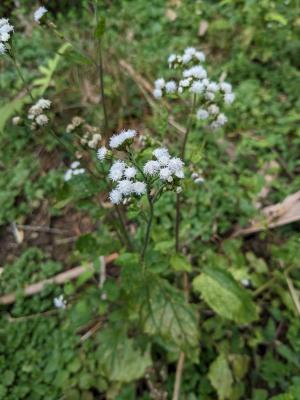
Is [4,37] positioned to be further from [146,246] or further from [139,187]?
[146,246]

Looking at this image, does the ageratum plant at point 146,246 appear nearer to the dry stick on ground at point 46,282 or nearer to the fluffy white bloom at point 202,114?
the fluffy white bloom at point 202,114

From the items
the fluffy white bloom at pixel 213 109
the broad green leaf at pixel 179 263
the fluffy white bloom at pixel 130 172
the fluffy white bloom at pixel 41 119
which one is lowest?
the broad green leaf at pixel 179 263

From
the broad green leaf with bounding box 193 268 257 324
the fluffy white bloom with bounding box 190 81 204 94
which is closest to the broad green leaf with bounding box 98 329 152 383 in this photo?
the broad green leaf with bounding box 193 268 257 324

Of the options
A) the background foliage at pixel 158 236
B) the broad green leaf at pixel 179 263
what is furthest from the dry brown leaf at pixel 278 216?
the broad green leaf at pixel 179 263

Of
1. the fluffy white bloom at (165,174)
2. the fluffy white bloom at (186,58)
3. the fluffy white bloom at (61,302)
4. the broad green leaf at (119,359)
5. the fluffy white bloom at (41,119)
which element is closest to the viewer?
the fluffy white bloom at (165,174)

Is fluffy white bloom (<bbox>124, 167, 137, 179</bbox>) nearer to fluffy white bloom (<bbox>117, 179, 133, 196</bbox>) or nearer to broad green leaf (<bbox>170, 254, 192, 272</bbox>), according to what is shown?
fluffy white bloom (<bbox>117, 179, 133, 196</bbox>)

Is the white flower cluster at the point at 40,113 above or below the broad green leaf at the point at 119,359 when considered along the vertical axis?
above
